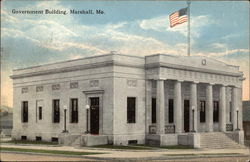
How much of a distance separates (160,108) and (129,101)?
9.03 feet

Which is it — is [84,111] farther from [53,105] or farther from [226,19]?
[226,19]

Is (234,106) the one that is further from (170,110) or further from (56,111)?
(56,111)

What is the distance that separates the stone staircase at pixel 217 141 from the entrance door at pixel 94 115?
30.5 feet

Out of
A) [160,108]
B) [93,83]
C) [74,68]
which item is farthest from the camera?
[74,68]

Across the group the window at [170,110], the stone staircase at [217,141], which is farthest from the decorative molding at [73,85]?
the stone staircase at [217,141]

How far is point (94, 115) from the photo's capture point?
130 ft

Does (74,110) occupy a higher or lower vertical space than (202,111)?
higher

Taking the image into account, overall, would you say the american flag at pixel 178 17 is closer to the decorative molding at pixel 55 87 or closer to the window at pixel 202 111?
the window at pixel 202 111

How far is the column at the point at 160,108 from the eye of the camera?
38.6m

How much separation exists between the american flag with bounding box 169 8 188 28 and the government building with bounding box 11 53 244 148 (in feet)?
10.3

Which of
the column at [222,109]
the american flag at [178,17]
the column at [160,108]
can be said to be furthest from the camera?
the column at [222,109]

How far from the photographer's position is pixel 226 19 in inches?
1625

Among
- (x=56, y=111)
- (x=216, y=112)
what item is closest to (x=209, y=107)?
(x=216, y=112)

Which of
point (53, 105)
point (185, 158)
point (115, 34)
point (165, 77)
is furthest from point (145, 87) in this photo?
point (185, 158)
